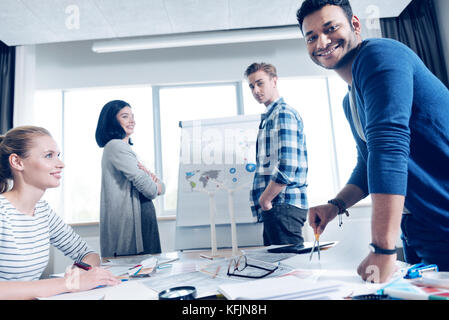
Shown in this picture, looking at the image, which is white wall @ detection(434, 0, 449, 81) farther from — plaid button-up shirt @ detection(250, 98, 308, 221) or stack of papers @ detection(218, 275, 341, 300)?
stack of papers @ detection(218, 275, 341, 300)

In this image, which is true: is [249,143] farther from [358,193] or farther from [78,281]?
[78,281]

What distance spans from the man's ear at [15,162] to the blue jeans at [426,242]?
1.14 m

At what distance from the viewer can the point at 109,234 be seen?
5.60ft

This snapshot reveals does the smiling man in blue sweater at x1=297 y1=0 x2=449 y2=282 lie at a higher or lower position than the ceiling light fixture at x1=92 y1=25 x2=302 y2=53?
lower

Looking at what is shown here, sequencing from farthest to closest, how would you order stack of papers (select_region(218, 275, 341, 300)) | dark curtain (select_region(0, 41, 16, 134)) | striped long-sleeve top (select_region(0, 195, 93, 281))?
dark curtain (select_region(0, 41, 16, 134))
striped long-sleeve top (select_region(0, 195, 93, 281))
stack of papers (select_region(218, 275, 341, 300))

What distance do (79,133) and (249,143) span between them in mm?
1756

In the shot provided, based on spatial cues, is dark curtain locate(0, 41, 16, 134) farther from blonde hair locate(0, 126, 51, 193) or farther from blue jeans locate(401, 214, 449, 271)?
blue jeans locate(401, 214, 449, 271)

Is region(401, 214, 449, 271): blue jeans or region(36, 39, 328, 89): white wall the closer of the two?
region(401, 214, 449, 271): blue jeans

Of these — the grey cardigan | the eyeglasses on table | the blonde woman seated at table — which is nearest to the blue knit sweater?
the eyeglasses on table

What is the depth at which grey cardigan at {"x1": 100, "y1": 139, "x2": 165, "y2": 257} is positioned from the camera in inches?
65.7

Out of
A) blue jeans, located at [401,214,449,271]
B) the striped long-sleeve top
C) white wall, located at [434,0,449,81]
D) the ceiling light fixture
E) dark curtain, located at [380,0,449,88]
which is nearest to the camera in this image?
blue jeans, located at [401,214,449,271]

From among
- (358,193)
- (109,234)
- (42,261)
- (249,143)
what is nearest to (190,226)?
(109,234)

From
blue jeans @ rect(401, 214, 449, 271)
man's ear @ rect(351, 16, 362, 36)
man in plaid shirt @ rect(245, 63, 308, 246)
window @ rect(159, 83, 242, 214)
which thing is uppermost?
window @ rect(159, 83, 242, 214)

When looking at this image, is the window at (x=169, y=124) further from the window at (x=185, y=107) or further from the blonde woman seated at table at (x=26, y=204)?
the blonde woman seated at table at (x=26, y=204)
